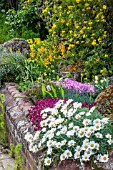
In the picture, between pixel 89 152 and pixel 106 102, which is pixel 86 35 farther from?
pixel 89 152

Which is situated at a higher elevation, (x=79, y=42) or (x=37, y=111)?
(x=79, y=42)

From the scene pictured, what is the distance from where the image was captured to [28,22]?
29.3 ft

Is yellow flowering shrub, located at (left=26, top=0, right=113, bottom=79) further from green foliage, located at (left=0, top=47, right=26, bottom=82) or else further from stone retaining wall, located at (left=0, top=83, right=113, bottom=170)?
stone retaining wall, located at (left=0, top=83, right=113, bottom=170)

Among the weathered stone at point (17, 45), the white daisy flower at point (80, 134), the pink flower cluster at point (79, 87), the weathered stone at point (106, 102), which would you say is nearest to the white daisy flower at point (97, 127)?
the white daisy flower at point (80, 134)

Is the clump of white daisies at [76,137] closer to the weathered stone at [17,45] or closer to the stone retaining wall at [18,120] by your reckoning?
the stone retaining wall at [18,120]

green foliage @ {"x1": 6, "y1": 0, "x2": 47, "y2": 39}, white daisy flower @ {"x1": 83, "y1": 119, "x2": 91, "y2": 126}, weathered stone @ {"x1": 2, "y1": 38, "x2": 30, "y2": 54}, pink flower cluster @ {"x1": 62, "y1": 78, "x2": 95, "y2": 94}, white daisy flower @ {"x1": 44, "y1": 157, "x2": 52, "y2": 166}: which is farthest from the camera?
green foliage @ {"x1": 6, "y1": 0, "x2": 47, "y2": 39}

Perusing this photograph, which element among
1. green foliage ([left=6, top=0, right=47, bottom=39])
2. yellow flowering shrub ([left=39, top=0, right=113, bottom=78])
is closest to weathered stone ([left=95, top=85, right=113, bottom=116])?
yellow flowering shrub ([left=39, top=0, right=113, bottom=78])

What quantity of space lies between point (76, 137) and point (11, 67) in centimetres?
270

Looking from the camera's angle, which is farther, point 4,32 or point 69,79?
point 4,32

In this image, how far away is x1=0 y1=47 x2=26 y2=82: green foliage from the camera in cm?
570

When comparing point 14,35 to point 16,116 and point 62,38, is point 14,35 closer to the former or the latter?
point 62,38

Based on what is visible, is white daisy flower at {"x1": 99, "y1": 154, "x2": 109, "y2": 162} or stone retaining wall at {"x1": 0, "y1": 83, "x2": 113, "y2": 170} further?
stone retaining wall at {"x1": 0, "y1": 83, "x2": 113, "y2": 170}

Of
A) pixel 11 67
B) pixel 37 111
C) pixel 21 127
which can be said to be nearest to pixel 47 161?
pixel 37 111

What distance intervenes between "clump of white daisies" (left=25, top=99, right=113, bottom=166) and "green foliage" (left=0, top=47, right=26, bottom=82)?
2.33m
